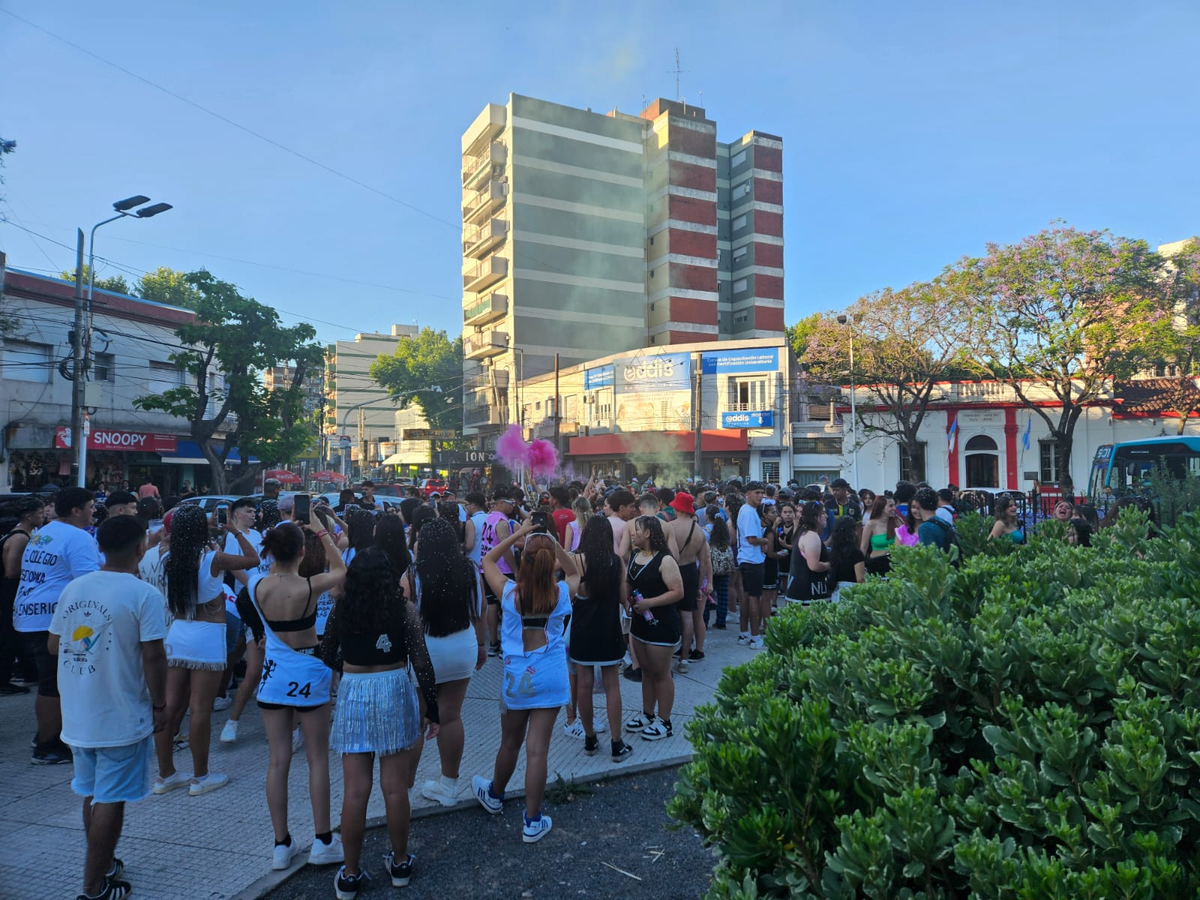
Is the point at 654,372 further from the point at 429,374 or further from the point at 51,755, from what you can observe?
the point at 51,755

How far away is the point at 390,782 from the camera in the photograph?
3.71 meters

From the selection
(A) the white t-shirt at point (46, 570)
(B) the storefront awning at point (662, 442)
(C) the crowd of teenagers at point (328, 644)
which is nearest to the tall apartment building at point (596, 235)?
(B) the storefront awning at point (662, 442)

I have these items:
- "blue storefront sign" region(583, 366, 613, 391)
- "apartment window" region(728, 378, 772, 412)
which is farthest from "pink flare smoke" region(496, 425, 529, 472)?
"apartment window" region(728, 378, 772, 412)

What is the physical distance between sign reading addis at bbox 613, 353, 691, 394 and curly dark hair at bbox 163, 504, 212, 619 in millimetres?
31993

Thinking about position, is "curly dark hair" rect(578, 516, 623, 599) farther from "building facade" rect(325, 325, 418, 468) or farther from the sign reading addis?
"building facade" rect(325, 325, 418, 468)

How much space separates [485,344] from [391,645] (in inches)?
1764

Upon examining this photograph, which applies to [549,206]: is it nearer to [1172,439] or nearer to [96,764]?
[1172,439]

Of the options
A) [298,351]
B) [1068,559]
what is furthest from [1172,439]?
[298,351]

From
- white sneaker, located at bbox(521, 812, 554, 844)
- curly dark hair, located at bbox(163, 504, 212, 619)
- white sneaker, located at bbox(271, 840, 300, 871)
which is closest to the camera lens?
white sneaker, located at bbox(271, 840, 300, 871)

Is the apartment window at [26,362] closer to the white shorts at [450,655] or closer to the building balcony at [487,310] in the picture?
the white shorts at [450,655]

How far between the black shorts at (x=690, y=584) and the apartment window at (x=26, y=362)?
74.6ft

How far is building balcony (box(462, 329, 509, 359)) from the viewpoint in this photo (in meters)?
46.2

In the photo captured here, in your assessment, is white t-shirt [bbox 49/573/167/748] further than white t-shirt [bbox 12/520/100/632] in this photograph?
No

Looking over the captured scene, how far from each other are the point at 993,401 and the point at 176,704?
3557 centimetres
